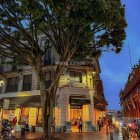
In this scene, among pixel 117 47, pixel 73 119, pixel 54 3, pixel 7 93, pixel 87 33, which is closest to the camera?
pixel 54 3

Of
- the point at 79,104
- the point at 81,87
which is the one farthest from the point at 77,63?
the point at 79,104

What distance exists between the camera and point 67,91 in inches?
1083

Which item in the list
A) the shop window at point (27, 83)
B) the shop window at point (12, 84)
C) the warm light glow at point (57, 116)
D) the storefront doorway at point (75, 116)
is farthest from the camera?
the shop window at point (12, 84)

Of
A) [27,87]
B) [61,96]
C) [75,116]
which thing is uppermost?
[27,87]

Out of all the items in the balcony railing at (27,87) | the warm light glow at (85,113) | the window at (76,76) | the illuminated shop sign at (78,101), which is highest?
the window at (76,76)

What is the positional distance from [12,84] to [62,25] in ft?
61.3

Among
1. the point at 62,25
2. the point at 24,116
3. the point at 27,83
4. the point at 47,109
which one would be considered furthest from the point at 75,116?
the point at 62,25

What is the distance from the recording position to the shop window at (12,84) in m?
31.0

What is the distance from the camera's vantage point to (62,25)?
14.6m

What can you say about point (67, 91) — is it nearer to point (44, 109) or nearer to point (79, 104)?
point (79, 104)

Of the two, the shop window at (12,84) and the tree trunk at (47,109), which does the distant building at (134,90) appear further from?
the shop window at (12,84)

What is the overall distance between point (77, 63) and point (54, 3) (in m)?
14.6

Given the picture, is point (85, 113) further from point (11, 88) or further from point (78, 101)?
point (11, 88)

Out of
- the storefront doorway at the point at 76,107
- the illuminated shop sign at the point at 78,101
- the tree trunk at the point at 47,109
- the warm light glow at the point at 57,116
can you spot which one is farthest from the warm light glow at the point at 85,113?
the tree trunk at the point at 47,109
